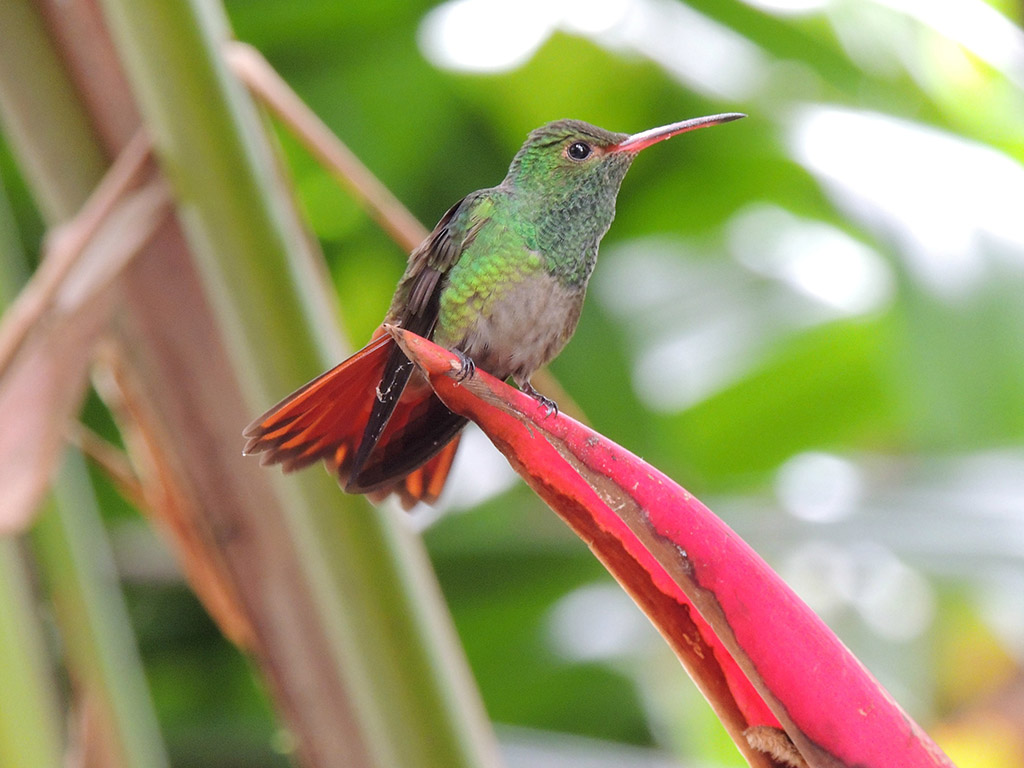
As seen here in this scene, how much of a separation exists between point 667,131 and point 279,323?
0.20m

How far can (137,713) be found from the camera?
62 centimetres

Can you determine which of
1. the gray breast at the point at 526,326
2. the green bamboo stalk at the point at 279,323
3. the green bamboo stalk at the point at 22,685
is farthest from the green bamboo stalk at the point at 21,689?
the gray breast at the point at 526,326

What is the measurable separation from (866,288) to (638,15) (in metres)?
0.51

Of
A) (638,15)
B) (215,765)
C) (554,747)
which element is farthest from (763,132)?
(215,765)

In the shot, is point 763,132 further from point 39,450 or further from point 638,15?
point 39,450

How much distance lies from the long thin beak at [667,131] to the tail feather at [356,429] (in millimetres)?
155

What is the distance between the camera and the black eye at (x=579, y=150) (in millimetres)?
604

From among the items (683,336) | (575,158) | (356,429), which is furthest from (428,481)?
(683,336)

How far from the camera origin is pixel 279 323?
19.5 inches

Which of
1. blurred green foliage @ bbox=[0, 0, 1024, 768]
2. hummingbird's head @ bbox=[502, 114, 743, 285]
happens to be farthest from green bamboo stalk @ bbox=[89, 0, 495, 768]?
blurred green foliage @ bbox=[0, 0, 1024, 768]

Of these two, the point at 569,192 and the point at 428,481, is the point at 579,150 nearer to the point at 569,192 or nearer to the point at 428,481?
the point at 569,192

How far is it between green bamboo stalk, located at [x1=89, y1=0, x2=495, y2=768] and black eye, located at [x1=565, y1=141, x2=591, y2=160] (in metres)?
0.17

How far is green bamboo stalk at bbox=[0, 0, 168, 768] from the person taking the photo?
0.57m

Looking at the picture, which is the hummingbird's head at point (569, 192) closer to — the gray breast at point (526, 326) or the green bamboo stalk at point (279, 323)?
the gray breast at point (526, 326)
